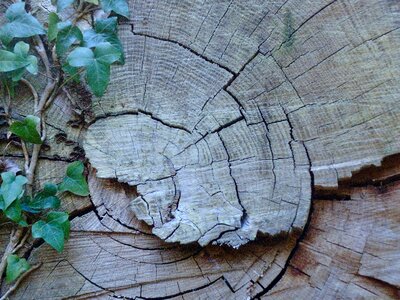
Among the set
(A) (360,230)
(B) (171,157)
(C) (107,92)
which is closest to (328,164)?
(A) (360,230)

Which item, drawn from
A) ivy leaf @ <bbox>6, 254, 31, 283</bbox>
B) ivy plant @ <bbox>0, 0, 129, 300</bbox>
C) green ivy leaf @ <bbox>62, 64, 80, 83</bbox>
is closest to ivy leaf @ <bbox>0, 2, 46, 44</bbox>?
ivy plant @ <bbox>0, 0, 129, 300</bbox>

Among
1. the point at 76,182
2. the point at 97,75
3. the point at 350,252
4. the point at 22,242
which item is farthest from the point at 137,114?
the point at 350,252

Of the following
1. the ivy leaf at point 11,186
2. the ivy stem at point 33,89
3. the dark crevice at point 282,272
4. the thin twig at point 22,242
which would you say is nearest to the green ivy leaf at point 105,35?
the ivy stem at point 33,89

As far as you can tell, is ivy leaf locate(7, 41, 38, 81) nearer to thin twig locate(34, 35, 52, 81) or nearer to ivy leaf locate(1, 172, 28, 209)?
thin twig locate(34, 35, 52, 81)

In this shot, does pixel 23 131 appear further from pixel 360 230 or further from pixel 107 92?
pixel 360 230

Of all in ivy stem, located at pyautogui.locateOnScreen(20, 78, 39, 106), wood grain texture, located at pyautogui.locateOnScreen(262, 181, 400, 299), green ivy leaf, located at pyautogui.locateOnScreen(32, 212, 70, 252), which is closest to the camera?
wood grain texture, located at pyautogui.locateOnScreen(262, 181, 400, 299)

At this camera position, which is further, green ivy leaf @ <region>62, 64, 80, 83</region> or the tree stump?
green ivy leaf @ <region>62, 64, 80, 83</region>

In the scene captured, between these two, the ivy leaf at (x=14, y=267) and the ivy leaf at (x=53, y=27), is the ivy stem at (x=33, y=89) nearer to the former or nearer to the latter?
the ivy leaf at (x=53, y=27)
